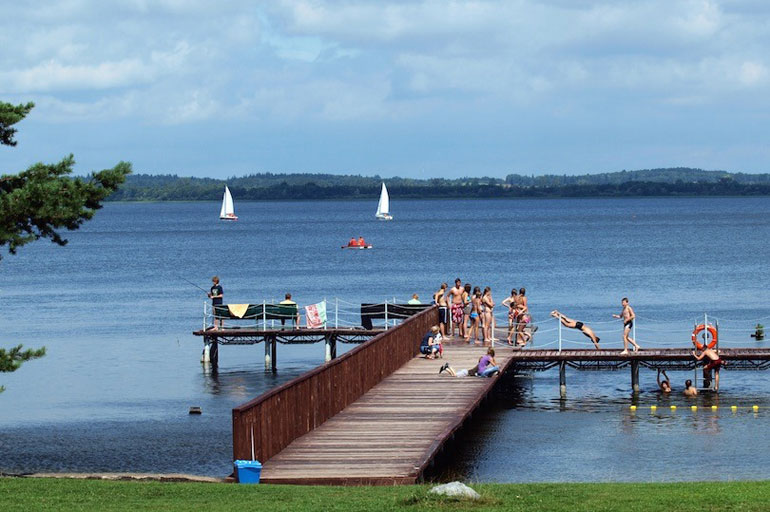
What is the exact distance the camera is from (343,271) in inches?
3917

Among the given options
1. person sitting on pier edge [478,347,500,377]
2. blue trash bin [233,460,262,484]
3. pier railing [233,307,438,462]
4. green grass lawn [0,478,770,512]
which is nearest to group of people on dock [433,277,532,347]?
pier railing [233,307,438,462]

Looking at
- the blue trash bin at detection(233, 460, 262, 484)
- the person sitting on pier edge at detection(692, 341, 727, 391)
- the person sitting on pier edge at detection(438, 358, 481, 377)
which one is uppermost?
the blue trash bin at detection(233, 460, 262, 484)

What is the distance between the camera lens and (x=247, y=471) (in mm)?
19156

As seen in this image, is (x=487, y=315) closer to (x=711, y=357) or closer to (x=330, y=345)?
(x=711, y=357)

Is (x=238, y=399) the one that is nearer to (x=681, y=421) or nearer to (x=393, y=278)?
(x=681, y=421)

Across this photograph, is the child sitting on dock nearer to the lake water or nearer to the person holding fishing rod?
the lake water

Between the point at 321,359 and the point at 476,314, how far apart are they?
10.1 m

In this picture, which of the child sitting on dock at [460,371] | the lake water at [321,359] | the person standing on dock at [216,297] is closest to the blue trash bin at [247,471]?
the lake water at [321,359]

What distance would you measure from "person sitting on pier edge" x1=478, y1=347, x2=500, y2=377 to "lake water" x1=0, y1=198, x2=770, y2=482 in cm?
141

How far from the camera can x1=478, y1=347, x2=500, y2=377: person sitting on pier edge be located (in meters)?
31.3

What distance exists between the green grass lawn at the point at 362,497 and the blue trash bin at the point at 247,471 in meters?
0.78

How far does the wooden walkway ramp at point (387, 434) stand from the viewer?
19781 millimetres

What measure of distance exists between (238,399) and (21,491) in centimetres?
1918

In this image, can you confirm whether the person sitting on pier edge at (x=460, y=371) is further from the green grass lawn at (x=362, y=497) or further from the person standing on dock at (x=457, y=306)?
the green grass lawn at (x=362, y=497)
